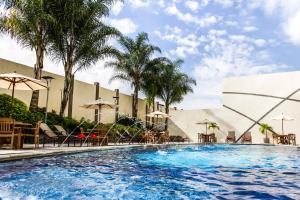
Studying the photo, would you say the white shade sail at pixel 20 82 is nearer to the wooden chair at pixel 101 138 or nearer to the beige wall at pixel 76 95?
the wooden chair at pixel 101 138

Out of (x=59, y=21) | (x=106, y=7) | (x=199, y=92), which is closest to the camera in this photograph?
(x=59, y=21)

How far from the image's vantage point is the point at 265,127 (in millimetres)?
24797

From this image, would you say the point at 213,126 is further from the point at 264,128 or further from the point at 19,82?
the point at 19,82

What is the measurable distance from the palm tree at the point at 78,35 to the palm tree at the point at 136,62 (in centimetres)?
514

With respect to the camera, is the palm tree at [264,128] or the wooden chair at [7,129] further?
the palm tree at [264,128]

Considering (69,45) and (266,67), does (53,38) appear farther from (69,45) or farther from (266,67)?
(266,67)

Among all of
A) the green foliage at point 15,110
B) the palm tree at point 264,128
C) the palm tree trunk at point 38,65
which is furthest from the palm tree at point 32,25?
the palm tree at point 264,128

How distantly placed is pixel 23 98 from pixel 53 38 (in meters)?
3.33

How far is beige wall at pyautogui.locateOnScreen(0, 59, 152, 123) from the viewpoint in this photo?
15766 mm

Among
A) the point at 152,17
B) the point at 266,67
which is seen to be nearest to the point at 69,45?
the point at 152,17

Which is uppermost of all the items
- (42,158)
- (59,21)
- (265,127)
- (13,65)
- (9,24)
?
(59,21)

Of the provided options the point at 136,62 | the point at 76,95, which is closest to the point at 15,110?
the point at 76,95

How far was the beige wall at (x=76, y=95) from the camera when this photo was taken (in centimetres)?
1577

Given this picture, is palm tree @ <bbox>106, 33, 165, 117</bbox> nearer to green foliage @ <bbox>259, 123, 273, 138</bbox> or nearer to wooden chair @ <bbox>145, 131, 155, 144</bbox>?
wooden chair @ <bbox>145, 131, 155, 144</bbox>
